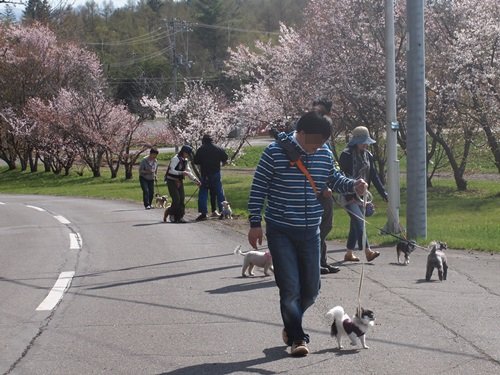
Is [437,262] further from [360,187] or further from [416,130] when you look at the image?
[416,130]

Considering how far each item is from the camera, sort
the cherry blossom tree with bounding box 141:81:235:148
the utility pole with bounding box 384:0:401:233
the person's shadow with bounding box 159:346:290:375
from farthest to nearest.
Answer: the cherry blossom tree with bounding box 141:81:235:148 → the utility pole with bounding box 384:0:401:233 → the person's shadow with bounding box 159:346:290:375

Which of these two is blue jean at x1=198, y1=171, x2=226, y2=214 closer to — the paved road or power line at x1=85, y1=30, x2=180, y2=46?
the paved road

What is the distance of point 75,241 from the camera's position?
1476cm

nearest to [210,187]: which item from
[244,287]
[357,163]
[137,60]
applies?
[357,163]

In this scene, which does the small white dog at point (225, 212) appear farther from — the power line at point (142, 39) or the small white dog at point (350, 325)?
the power line at point (142, 39)

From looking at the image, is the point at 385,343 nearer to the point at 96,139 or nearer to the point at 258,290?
the point at 258,290

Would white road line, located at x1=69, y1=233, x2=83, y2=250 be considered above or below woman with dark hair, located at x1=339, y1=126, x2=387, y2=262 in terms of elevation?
below

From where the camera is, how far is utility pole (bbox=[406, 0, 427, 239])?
1293 cm

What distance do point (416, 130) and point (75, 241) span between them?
6.39m

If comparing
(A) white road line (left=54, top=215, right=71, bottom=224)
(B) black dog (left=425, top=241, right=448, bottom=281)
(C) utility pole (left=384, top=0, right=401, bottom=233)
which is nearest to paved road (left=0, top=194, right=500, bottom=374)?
(B) black dog (left=425, top=241, right=448, bottom=281)

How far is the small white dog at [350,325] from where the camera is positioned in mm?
6090

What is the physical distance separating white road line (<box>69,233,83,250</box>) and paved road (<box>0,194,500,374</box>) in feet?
1.35

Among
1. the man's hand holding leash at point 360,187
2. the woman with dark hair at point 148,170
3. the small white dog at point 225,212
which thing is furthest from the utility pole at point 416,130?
the woman with dark hair at point 148,170

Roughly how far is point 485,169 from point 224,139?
1242 cm
